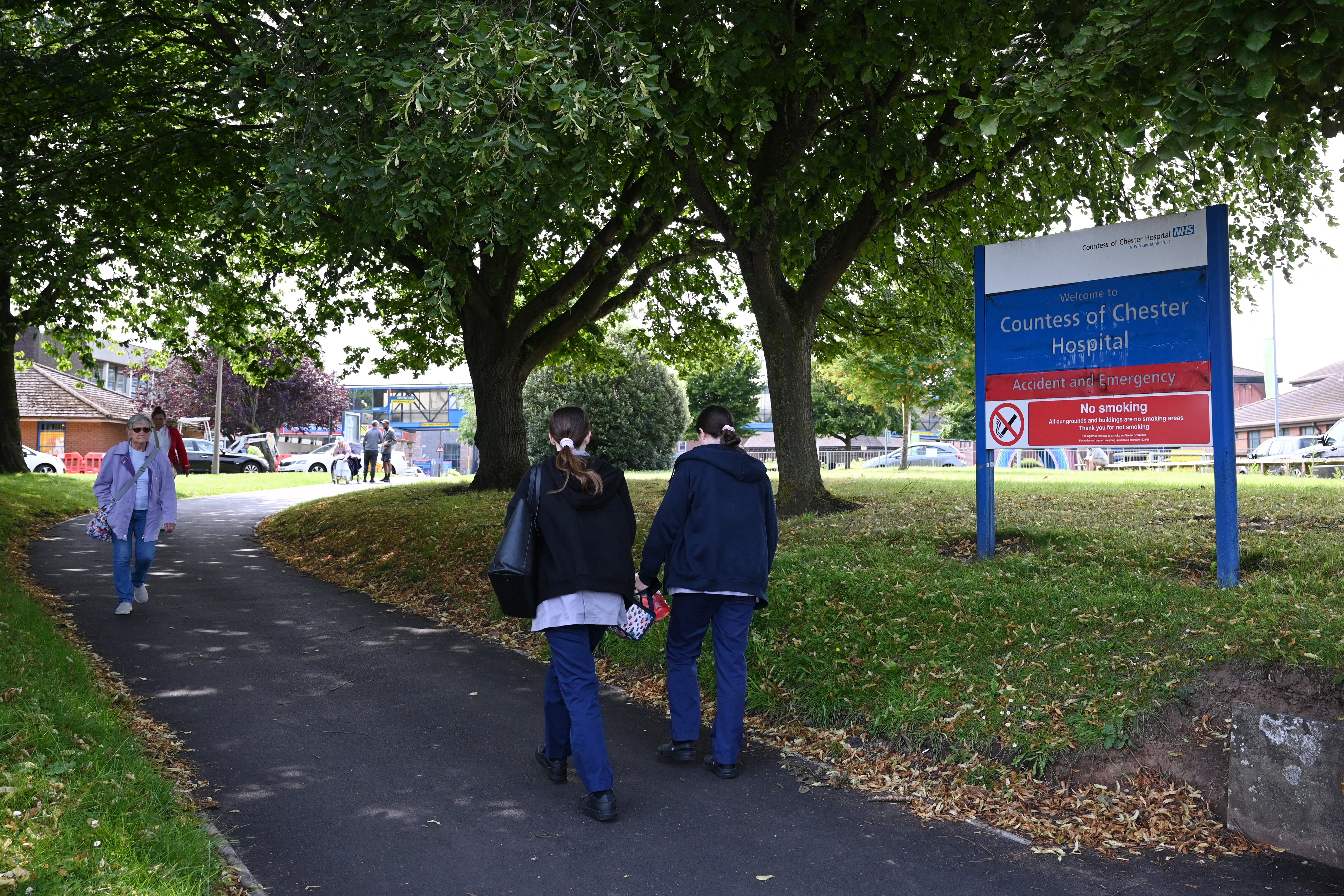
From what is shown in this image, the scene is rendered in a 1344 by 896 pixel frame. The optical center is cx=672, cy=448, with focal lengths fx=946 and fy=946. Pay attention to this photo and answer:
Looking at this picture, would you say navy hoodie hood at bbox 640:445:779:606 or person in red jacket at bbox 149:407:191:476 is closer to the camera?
navy hoodie hood at bbox 640:445:779:606

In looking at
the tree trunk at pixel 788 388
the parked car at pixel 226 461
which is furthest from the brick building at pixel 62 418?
the tree trunk at pixel 788 388

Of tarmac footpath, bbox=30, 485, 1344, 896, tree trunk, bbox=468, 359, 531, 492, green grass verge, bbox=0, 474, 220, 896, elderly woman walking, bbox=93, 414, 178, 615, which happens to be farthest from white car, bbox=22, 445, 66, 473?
green grass verge, bbox=0, 474, 220, 896

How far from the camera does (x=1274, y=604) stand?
5797mm

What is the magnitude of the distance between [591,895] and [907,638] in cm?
316

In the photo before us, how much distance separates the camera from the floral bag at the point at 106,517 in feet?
28.4

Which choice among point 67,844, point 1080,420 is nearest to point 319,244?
point 1080,420

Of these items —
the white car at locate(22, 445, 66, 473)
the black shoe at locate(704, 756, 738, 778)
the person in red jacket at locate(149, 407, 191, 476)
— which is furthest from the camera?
the white car at locate(22, 445, 66, 473)

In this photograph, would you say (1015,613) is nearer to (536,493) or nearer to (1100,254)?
(1100,254)

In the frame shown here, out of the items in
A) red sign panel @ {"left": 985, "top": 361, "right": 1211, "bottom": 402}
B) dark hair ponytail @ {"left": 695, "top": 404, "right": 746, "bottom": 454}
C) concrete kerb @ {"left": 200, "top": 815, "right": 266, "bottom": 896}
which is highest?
red sign panel @ {"left": 985, "top": 361, "right": 1211, "bottom": 402}

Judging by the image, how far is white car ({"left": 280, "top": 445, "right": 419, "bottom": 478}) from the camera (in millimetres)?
41844

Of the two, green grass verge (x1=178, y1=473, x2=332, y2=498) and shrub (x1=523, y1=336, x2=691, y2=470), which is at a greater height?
shrub (x1=523, y1=336, x2=691, y2=470)

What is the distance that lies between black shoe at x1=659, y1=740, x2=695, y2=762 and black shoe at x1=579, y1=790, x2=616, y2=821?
79cm

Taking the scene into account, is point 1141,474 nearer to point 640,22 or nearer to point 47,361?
Answer: point 640,22

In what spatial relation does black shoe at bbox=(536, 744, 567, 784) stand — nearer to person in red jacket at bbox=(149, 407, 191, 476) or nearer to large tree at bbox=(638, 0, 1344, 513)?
large tree at bbox=(638, 0, 1344, 513)
